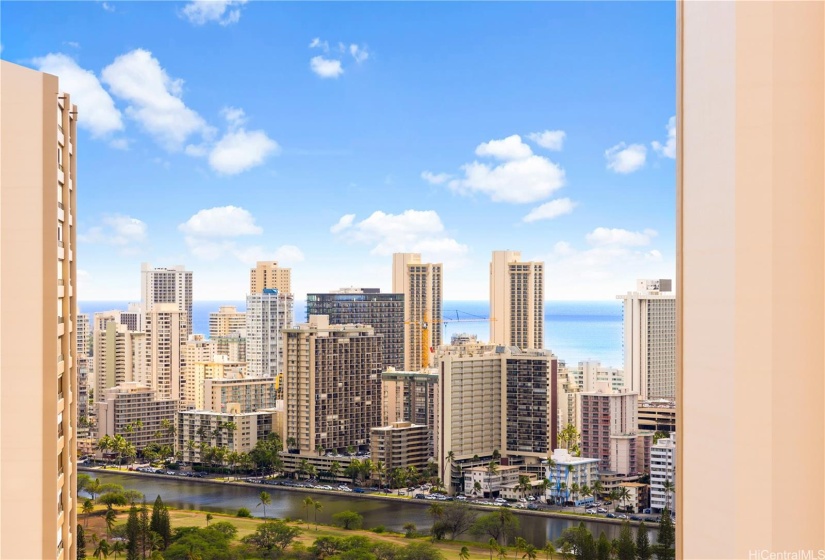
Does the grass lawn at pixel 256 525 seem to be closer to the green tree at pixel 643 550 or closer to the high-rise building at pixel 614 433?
the green tree at pixel 643 550

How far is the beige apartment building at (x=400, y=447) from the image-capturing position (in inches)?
442

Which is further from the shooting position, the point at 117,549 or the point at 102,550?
the point at 117,549

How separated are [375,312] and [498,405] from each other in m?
5.41

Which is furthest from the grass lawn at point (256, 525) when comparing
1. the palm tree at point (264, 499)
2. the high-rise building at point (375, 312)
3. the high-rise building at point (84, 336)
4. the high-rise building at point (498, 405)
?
the high-rise building at point (84, 336)

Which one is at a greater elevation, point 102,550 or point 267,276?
point 267,276

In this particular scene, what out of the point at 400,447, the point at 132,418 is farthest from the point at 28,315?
the point at 132,418

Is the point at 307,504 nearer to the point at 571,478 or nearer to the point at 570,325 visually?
the point at 571,478

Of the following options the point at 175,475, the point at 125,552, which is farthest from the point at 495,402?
the point at 125,552

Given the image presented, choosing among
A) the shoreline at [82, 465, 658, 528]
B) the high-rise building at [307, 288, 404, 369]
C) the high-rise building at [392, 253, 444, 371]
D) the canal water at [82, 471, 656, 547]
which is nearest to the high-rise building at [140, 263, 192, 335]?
the high-rise building at [392, 253, 444, 371]

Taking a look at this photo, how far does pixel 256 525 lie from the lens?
27.7 feet

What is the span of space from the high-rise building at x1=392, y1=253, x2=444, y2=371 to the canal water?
7.26 m

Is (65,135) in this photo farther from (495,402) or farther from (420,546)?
(495,402)

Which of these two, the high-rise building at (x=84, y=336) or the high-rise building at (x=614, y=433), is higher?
the high-rise building at (x=84, y=336)

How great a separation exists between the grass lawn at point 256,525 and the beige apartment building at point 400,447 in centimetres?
259
